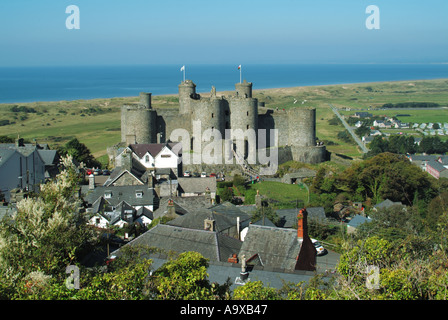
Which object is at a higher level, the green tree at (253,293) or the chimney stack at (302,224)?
the green tree at (253,293)

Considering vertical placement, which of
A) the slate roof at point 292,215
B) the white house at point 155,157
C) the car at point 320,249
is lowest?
the car at point 320,249

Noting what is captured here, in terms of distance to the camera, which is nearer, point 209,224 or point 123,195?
point 209,224

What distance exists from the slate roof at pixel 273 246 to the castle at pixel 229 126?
81.2 ft

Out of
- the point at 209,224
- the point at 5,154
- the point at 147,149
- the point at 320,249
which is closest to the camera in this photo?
the point at 209,224

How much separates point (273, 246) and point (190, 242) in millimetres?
3106

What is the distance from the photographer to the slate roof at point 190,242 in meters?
19.0

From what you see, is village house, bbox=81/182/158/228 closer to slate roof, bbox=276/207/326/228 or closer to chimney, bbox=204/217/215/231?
chimney, bbox=204/217/215/231

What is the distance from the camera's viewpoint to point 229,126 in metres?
45.9

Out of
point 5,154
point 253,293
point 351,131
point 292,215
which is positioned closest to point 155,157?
point 5,154

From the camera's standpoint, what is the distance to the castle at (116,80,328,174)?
44.9m

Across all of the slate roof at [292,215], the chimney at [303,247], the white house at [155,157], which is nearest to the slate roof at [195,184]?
the white house at [155,157]

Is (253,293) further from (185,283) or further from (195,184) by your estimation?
(195,184)

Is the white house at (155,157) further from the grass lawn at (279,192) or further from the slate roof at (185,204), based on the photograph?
Answer: the slate roof at (185,204)

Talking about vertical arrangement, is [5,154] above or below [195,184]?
above
